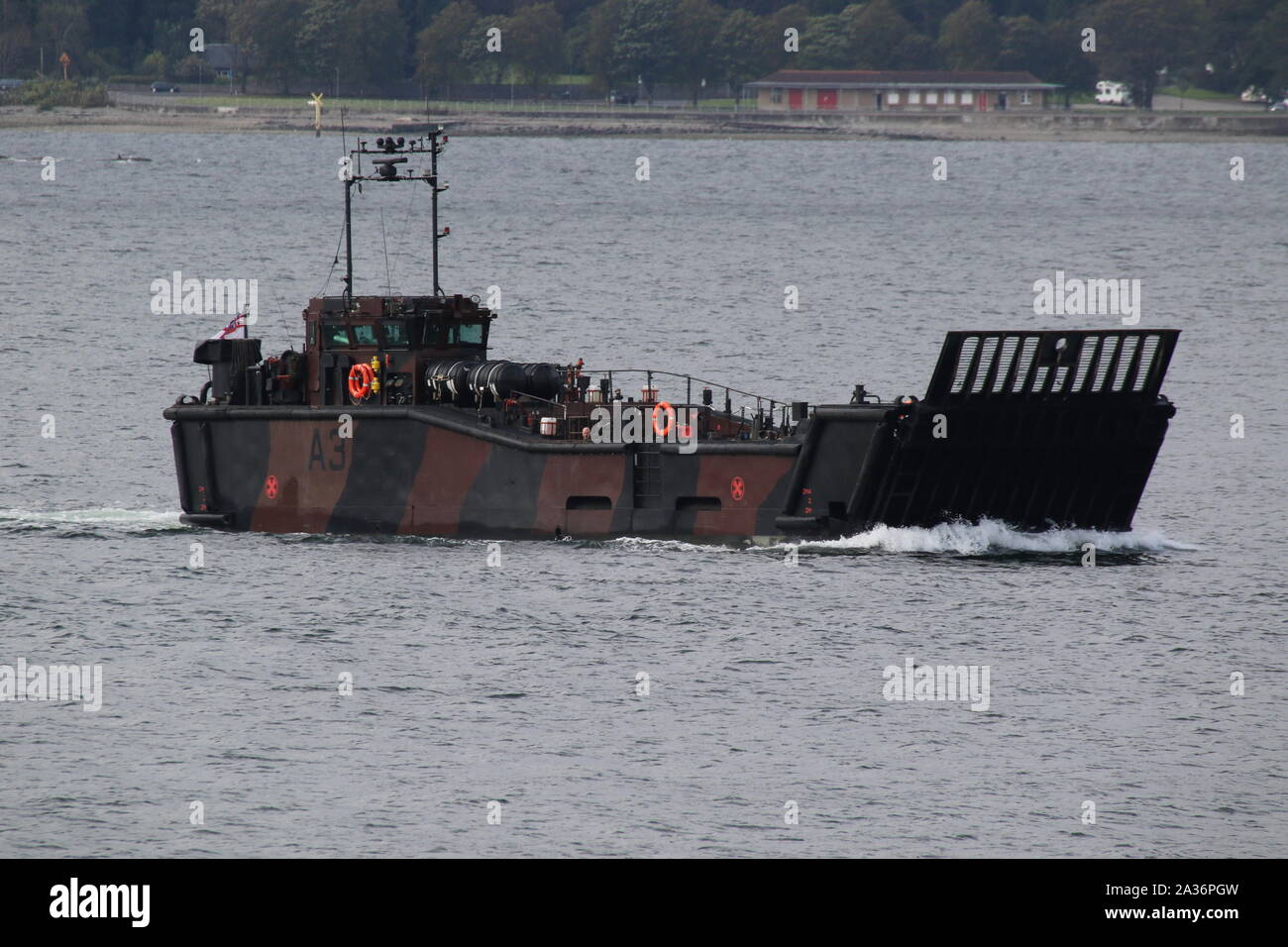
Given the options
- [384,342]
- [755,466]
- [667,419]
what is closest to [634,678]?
[755,466]

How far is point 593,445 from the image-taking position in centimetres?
4459

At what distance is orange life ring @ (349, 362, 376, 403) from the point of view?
4700 centimetres

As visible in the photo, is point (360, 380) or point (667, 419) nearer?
point (667, 419)

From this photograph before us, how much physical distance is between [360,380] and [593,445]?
563cm

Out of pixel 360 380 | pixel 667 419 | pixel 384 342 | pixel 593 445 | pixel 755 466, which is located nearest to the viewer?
pixel 755 466

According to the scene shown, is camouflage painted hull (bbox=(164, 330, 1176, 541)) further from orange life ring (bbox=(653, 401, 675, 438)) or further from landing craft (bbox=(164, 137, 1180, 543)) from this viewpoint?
orange life ring (bbox=(653, 401, 675, 438))

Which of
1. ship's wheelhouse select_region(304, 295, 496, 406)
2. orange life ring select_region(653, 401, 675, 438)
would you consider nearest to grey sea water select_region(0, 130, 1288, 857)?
orange life ring select_region(653, 401, 675, 438)

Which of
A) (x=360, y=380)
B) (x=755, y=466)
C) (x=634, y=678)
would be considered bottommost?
(x=634, y=678)

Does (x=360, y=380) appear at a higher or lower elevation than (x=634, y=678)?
higher

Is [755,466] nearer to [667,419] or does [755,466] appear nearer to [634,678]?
[667,419]

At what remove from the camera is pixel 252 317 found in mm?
89812

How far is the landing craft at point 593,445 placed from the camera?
142 feet
